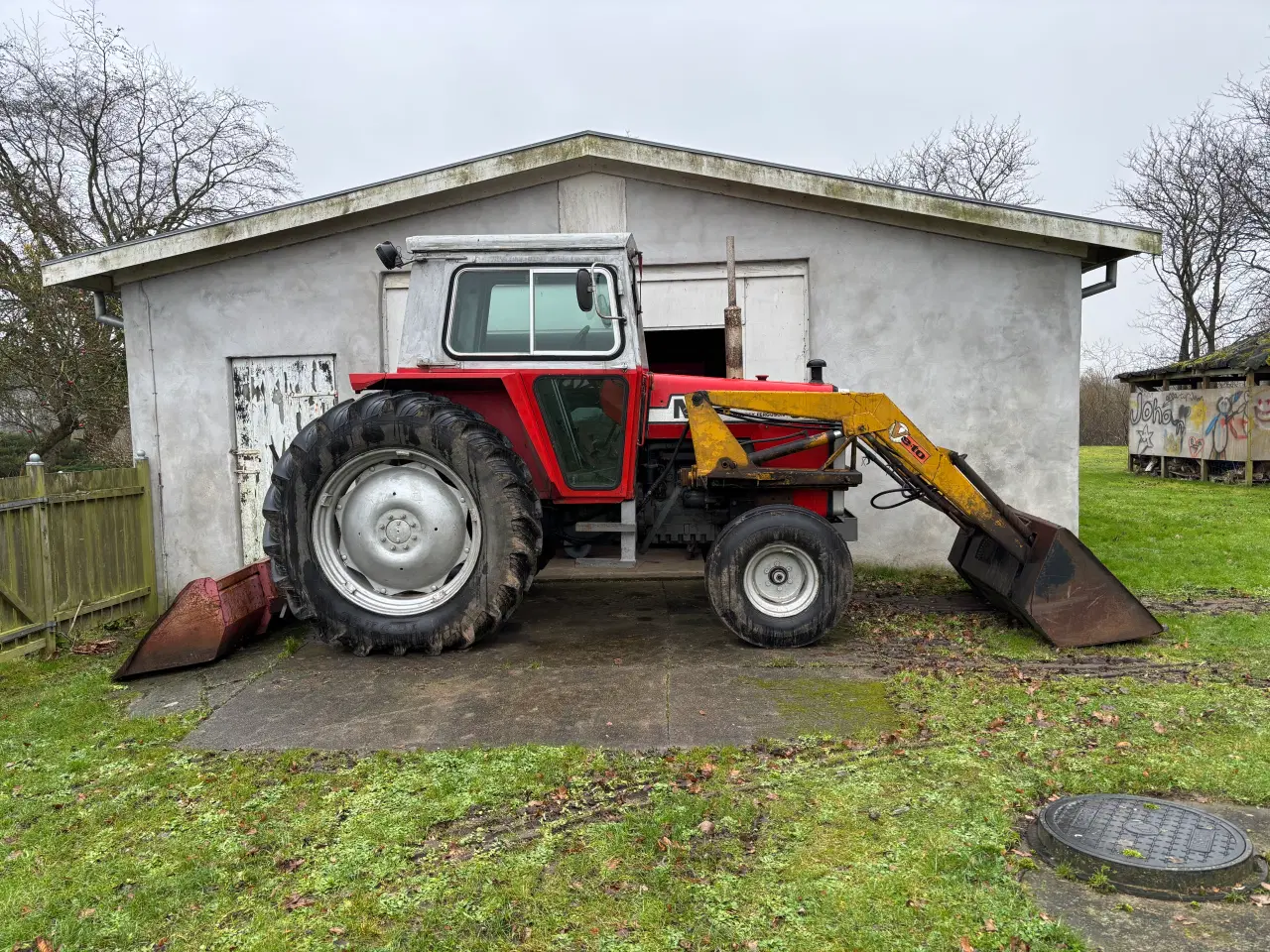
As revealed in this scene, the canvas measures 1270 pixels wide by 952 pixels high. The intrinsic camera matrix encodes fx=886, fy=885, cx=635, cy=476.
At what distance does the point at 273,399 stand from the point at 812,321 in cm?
508

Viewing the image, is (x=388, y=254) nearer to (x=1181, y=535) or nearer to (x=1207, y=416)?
(x=1181, y=535)

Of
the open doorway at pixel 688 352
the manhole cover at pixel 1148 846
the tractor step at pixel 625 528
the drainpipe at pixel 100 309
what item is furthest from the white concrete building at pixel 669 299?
the manhole cover at pixel 1148 846

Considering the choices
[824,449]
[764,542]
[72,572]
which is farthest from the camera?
[72,572]

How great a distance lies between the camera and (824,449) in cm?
602

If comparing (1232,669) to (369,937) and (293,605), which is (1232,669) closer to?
(369,937)

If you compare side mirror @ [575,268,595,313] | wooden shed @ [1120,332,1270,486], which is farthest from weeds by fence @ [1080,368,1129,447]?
side mirror @ [575,268,595,313]

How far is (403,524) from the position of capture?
219 inches

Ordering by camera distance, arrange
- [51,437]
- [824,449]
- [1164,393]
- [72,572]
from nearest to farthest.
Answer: [824,449], [72,572], [51,437], [1164,393]

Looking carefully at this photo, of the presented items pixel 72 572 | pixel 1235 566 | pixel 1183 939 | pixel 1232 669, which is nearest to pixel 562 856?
pixel 1183 939

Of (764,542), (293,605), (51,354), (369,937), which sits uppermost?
(51,354)

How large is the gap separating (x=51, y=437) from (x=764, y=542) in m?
15.7

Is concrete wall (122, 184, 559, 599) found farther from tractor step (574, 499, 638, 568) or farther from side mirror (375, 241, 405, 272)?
tractor step (574, 499, 638, 568)

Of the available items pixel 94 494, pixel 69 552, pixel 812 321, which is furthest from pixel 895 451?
pixel 94 494

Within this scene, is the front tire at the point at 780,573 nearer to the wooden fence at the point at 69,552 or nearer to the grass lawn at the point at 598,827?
the grass lawn at the point at 598,827
